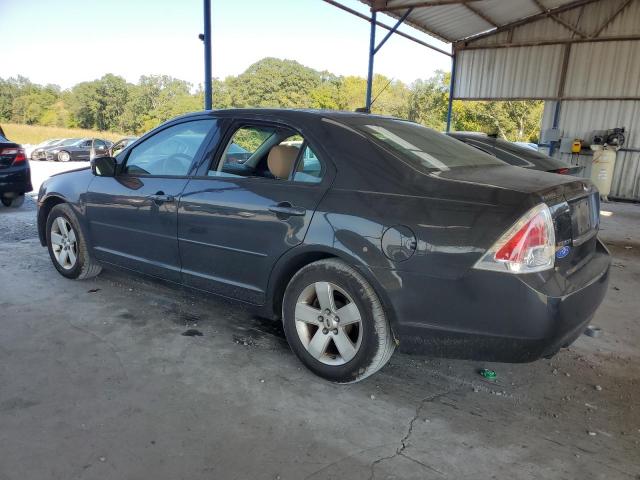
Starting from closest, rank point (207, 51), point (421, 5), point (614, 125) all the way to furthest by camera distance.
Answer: point (207, 51) < point (421, 5) < point (614, 125)

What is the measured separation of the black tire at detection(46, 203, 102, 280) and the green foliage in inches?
1385

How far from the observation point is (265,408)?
2533 mm

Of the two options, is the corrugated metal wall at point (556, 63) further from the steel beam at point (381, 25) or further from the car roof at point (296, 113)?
the car roof at point (296, 113)

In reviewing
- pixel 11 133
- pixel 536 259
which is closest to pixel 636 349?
pixel 536 259

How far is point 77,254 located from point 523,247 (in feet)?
12.1

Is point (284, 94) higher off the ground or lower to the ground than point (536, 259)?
higher

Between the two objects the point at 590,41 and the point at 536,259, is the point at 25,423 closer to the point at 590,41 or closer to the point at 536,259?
the point at 536,259

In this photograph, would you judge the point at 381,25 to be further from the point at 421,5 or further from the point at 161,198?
the point at 161,198

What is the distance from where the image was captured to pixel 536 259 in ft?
7.30

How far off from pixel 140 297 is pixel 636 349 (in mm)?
3748

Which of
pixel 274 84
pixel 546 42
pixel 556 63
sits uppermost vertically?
pixel 274 84

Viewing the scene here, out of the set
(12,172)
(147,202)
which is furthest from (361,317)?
(12,172)

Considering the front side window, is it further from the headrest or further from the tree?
the tree

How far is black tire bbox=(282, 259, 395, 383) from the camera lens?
8.42ft
